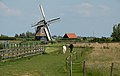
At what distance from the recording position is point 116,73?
1958 centimetres

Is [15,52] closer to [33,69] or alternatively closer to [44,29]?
[33,69]

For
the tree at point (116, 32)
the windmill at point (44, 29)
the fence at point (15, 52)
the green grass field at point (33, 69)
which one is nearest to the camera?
the green grass field at point (33, 69)

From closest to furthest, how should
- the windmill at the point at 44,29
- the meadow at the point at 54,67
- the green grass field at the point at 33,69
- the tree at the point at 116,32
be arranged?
the meadow at the point at 54,67
the green grass field at the point at 33,69
the windmill at the point at 44,29
the tree at the point at 116,32

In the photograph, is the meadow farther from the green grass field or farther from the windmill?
the windmill

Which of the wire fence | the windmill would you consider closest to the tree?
the windmill

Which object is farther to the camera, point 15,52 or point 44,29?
point 44,29

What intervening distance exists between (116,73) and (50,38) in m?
71.3

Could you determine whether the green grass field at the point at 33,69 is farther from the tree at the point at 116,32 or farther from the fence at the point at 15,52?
the tree at the point at 116,32

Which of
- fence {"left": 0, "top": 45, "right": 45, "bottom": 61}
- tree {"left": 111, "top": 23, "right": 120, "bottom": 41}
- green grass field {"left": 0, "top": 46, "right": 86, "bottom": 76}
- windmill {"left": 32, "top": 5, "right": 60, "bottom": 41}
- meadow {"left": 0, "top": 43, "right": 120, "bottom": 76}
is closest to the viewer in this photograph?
meadow {"left": 0, "top": 43, "right": 120, "bottom": 76}

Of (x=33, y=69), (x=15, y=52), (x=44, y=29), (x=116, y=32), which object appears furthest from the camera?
(x=116, y=32)

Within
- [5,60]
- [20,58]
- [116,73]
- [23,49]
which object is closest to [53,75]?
[116,73]

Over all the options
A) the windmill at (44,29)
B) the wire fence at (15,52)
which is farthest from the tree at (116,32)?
the wire fence at (15,52)

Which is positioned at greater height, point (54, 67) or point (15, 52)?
point (15, 52)

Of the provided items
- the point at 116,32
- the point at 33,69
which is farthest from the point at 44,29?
the point at 33,69
